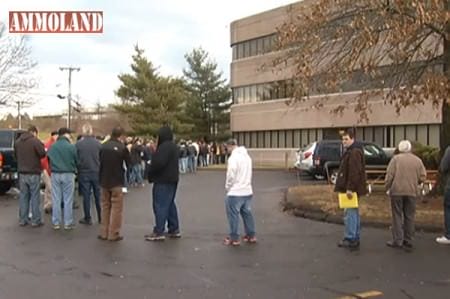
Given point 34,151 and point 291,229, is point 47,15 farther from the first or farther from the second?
point 291,229

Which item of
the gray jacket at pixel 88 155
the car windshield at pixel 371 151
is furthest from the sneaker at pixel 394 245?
the car windshield at pixel 371 151

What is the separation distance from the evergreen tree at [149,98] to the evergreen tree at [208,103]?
1.91 metres

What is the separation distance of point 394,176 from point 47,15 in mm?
6868

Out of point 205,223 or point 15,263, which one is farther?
point 205,223

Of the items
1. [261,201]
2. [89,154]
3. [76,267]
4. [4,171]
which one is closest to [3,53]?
[4,171]

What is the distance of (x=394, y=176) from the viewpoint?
10.9 meters

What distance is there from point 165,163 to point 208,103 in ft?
193

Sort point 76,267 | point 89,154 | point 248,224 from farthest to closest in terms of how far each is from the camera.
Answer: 1. point 89,154
2. point 248,224
3. point 76,267

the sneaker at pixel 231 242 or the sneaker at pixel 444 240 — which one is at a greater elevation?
the sneaker at pixel 231 242

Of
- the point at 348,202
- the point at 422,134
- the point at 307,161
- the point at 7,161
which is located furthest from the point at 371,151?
the point at 348,202

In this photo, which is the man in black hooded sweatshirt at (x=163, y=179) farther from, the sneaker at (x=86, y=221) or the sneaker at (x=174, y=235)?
the sneaker at (x=86, y=221)

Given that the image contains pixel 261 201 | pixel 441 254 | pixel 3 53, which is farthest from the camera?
pixel 3 53

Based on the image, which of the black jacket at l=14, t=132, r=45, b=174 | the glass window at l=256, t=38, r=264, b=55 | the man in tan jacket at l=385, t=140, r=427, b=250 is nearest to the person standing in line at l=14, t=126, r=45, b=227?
the black jacket at l=14, t=132, r=45, b=174

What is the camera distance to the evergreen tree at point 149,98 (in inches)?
2532
